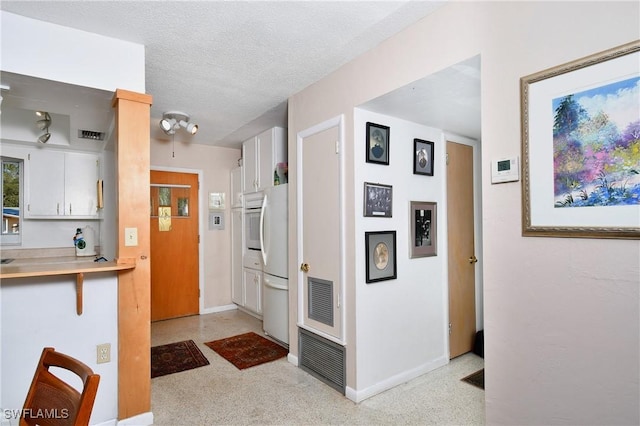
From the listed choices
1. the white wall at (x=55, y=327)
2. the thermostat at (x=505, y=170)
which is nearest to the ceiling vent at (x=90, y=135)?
the white wall at (x=55, y=327)

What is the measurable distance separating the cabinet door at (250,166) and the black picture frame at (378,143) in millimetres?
2108

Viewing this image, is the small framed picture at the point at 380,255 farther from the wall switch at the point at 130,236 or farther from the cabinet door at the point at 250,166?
the cabinet door at the point at 250,166

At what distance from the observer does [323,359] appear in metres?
2.88

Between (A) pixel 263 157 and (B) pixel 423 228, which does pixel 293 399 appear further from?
(A) pixel 263 157

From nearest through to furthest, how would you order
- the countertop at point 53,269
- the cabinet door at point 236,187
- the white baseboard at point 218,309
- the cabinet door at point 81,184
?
1. the countertop at point 53,269
2. the cabinet door at point 81,184
3. the cabinet door at point 236,187
4. the white baseboard at point 218,309

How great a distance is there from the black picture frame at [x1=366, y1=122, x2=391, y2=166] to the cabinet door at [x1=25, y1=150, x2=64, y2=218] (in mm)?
3570

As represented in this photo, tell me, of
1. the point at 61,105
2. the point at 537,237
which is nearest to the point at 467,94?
the point at 537,237

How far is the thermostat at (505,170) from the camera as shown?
1588 mm

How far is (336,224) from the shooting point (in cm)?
273

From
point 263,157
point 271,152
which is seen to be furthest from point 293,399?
point 263,157

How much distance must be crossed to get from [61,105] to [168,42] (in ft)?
3.51

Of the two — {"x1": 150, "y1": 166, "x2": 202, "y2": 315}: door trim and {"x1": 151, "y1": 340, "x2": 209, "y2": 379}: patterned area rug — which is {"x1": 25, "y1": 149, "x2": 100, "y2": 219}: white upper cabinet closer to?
{"x1": 150, "y1": 166, "x2": 202, "y2": 315}: door trim

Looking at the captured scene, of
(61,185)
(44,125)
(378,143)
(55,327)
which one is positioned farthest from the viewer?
(61,185)

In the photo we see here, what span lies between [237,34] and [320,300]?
2.09 m
